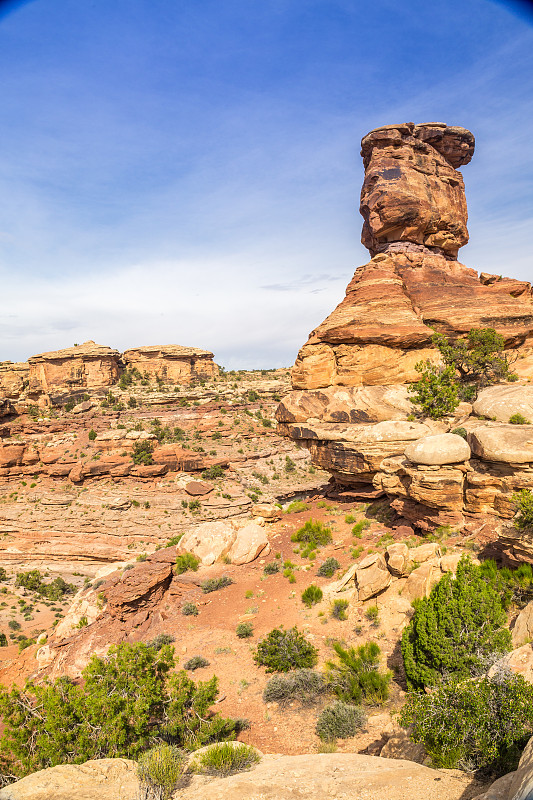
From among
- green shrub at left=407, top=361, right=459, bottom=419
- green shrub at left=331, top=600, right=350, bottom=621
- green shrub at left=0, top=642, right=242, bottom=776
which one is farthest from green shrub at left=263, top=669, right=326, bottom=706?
green shrub at left=407, top=361, right=459, bottom=419

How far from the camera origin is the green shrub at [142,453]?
147 feet

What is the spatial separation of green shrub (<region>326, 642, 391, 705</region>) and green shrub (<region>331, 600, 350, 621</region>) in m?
1.37

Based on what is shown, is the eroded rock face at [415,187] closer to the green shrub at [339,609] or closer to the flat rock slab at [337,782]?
the green shrub at [339,609]

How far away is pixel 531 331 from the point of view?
22.7m

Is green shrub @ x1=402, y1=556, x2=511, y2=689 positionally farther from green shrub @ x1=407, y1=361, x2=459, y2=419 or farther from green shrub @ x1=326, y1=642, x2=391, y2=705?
green shrub @ x1=407, y1=361, x2=459, y2=419

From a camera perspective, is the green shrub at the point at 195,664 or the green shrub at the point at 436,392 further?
the green shrub at the point at 436,392

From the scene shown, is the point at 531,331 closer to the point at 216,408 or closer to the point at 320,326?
the point at 320,326

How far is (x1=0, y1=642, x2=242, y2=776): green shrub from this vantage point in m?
7.45

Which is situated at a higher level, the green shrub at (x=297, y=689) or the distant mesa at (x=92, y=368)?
the distant mesa at (x=92, y=368)

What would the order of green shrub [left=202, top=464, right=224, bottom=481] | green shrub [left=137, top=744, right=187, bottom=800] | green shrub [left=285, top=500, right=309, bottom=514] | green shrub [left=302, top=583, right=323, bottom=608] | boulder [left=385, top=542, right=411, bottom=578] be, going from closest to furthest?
green shrub [left=137, top=744, right=187, bottom=800]
boulder [left=385, top=542, right=411, bottom=578]
green shrub [left=302, top=583, right=323, bottom=608]
green shrub [left=285, top=500, right=309, bottom=514]
green shrub [left=202, top=464, right=224, bottom=481]

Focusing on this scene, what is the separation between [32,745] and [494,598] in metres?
10.6

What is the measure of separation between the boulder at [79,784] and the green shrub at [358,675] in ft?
17.2

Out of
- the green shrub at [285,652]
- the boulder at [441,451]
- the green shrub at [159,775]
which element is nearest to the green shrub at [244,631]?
the green shrub at [285,652]

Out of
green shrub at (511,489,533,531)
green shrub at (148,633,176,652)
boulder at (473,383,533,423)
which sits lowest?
green shrub at (148,633,176,652)
